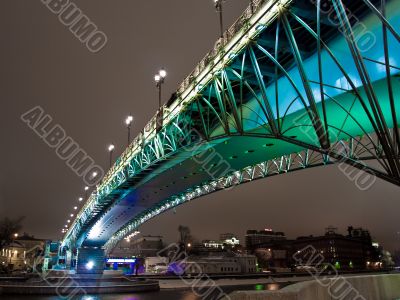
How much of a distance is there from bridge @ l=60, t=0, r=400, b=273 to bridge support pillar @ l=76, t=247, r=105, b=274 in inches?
1926

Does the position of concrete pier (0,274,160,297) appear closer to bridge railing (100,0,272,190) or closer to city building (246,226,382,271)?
bridge railing (100,0,272,190)

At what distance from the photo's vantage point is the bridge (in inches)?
497

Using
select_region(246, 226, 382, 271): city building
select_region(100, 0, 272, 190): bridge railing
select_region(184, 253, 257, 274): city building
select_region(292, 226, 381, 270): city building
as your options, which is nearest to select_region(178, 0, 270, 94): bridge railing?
select_region(100, 0, 272, 190): bridge railing

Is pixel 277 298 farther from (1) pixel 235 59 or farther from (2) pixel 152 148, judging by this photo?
(2) pixel 152 148

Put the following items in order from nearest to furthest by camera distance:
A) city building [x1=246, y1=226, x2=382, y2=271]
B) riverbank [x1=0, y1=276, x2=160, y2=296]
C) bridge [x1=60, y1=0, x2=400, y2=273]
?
1. bridge [x1=60, y1=0, x2=400, y2=273]
2. riverbank [x1=0, y1=276, x2=160, y2=296]
3. city building [x1=246, y1=226, x2=382, y2=271]

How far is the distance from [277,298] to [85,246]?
88876mm

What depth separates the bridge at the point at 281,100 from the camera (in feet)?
41.4

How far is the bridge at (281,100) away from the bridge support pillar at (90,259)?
4892 cm

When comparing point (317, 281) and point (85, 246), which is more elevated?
point (85, 246)

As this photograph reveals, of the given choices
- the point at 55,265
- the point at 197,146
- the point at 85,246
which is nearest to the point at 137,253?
the point at 55,265

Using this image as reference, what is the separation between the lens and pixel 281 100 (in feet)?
60.2

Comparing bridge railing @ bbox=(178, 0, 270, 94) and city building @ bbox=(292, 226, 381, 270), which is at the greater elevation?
city building @ bbox=(292, 226, 381, 270)

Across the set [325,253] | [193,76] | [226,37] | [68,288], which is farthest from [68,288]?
[325,253]

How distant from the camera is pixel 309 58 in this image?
1623 centimetres
